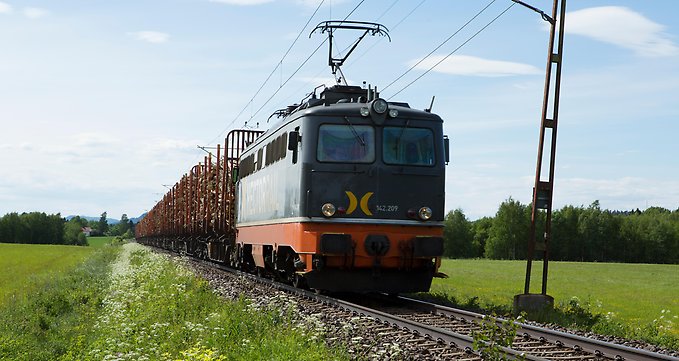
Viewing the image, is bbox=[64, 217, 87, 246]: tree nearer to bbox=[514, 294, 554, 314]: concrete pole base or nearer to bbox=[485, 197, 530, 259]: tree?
bbox=[485, 197, 530, 259]: tree

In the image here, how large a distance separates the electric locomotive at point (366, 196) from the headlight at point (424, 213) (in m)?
0.02

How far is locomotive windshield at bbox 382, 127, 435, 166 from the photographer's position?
1494 centimetres

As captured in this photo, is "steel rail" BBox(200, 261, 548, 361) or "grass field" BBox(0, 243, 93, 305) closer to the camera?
"steel rail" BBox(200, 261, 548, 361)

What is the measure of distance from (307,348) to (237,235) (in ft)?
47.1

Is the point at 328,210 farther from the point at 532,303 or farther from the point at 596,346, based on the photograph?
the point at 596,346

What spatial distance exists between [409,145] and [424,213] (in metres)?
1.26

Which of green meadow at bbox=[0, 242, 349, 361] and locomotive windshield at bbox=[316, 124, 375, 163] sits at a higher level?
locomotive windshield at bbox=[316, 124, 375, 163]

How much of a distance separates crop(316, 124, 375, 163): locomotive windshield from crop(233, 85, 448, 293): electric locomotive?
2 cm

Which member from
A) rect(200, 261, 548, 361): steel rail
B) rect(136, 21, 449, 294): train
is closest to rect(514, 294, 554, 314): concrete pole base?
rect(136, 21, 449, 294): train

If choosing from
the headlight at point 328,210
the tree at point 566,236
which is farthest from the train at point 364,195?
the tree at point 566,236

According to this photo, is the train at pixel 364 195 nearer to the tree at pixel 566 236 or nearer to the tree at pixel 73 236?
the tree at pixel 566 236

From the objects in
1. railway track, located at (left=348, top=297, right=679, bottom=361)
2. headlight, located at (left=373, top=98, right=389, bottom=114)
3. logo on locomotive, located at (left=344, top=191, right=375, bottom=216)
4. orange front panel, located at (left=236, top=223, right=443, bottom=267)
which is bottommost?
railway track, located at (left=348, top=297, right=679, bottom=361)

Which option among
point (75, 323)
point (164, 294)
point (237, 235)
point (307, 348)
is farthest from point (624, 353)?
point (237, 235)

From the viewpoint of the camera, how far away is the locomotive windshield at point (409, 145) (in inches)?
588
